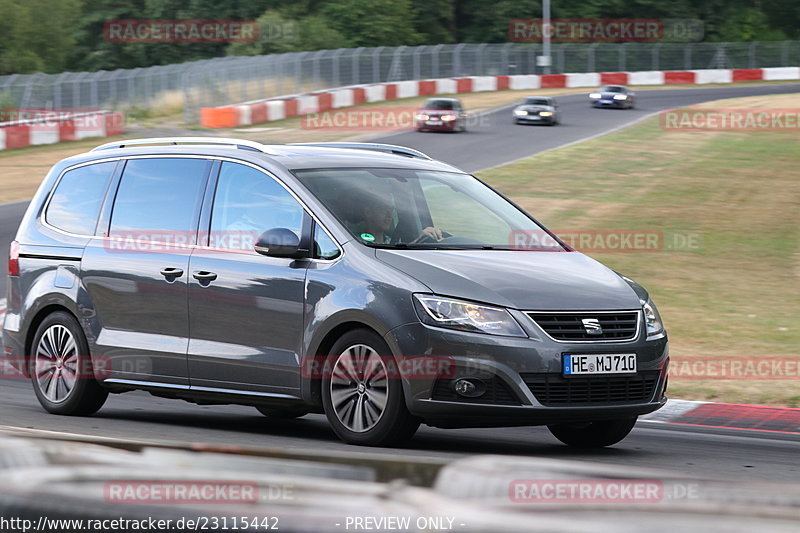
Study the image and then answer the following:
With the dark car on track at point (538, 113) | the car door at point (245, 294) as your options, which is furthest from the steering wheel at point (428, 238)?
the dark car on track at point (538, 113)

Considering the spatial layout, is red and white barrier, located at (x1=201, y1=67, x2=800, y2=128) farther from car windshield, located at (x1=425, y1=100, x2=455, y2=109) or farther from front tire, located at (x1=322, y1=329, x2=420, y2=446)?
front tire, located at (x1=322, y1=329, x2=420, y2=446)

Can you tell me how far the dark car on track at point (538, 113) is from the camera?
43969 mm

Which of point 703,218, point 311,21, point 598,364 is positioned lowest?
point 311,21

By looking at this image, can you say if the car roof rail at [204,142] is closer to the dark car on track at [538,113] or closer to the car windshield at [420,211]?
the car windshield at [420,211]

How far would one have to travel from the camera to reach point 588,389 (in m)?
7.06

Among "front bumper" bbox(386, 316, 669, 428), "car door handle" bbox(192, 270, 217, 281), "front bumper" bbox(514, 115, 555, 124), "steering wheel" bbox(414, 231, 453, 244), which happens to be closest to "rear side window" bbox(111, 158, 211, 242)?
"car door handle" bbox(192, 270, 217, 281)

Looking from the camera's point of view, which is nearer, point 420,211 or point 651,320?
point 651,320

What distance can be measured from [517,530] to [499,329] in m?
4.73

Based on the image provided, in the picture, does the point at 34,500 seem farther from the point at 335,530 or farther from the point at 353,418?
the point at 353,418

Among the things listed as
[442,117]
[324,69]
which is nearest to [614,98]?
[324,69]

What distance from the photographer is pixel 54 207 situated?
9.39 m

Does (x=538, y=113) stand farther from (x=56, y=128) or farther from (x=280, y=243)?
(x=280, y=243)

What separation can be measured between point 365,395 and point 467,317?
716 mm

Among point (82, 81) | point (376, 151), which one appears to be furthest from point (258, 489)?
point (82, 81)
